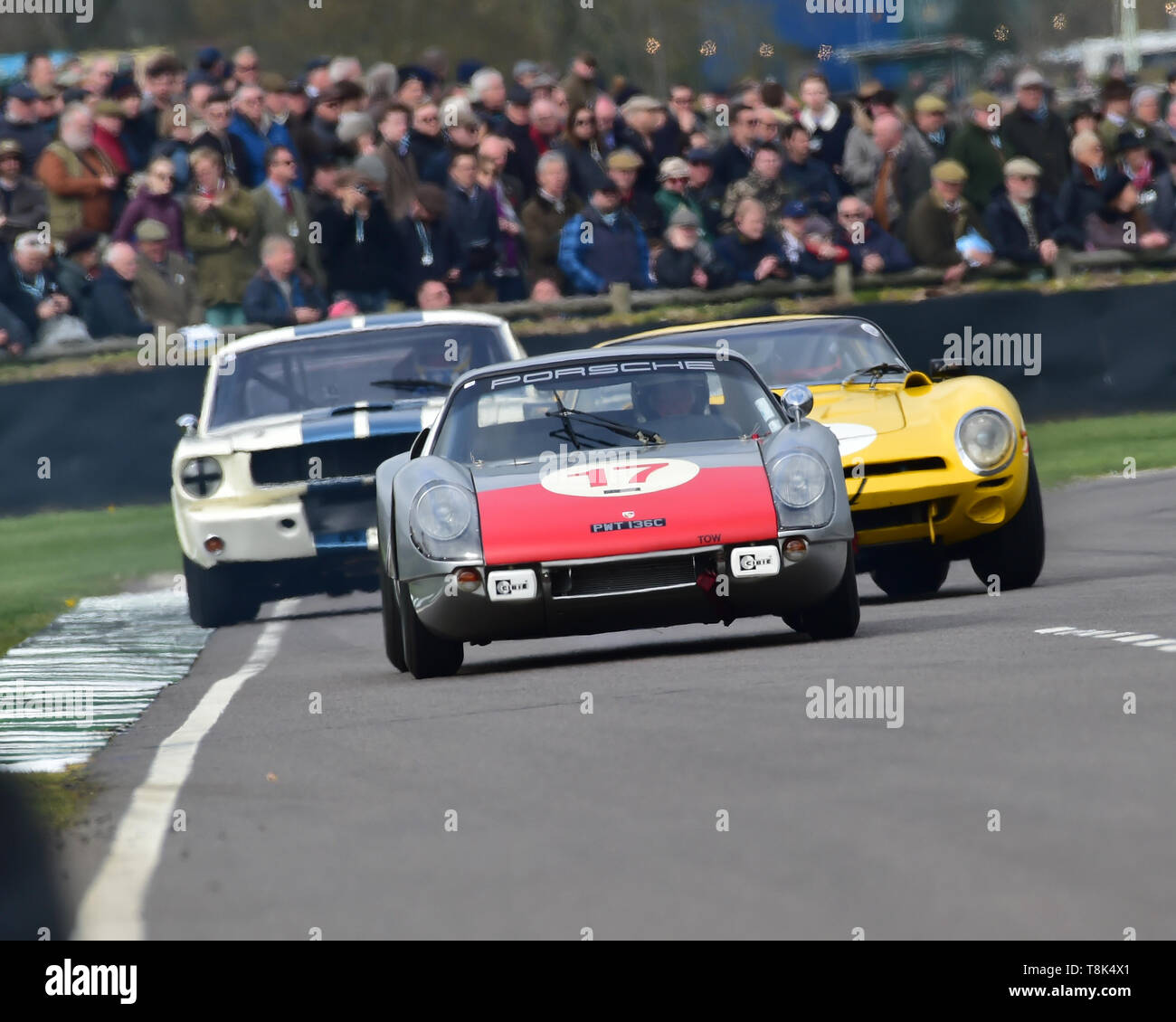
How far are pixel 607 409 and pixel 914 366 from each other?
9.03 meters

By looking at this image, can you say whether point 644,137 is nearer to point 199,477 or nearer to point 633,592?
point 199,477

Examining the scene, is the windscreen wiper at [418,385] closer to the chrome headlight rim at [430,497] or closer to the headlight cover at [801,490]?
the chrome headlight rim at [430,497]

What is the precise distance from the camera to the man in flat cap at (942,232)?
18.9 meters

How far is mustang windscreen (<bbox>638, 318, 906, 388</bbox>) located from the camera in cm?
1142

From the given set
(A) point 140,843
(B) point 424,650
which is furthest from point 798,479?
(A) point 140,843

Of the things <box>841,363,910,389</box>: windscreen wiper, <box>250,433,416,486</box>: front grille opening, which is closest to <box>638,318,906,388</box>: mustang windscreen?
<box>841,363,910,389</box>: windscreen wiper

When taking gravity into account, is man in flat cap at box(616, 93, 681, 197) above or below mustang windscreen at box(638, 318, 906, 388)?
above

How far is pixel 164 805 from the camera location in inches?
239

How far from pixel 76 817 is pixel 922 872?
2512 mm

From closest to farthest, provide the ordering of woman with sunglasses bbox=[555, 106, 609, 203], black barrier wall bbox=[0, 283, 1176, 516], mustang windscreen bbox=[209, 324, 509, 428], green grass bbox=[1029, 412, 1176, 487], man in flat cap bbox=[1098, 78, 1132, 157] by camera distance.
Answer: mustang windscreen bbox=[209, 324, 509, 428] → green grass bbox=[1029, 412, 1176, 487] → black barrier wall bbox=[0, 283, 1176, 516] → woman with sunglasses bbox=[555, 106, 609, 203] → man in flat cap bbox=[1098, 78, 1132, 157]

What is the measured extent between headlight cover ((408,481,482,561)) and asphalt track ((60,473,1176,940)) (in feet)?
1.58

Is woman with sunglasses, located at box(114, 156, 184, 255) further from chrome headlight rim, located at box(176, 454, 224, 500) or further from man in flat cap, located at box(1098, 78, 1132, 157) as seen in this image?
man in flat cap, located at box(1098, 78, 1132, 157)

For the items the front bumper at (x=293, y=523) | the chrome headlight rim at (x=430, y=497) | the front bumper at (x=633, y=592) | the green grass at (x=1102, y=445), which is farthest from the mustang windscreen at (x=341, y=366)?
the green grass at (x=1102, y=445)

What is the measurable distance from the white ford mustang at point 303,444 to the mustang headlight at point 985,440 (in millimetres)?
3174
